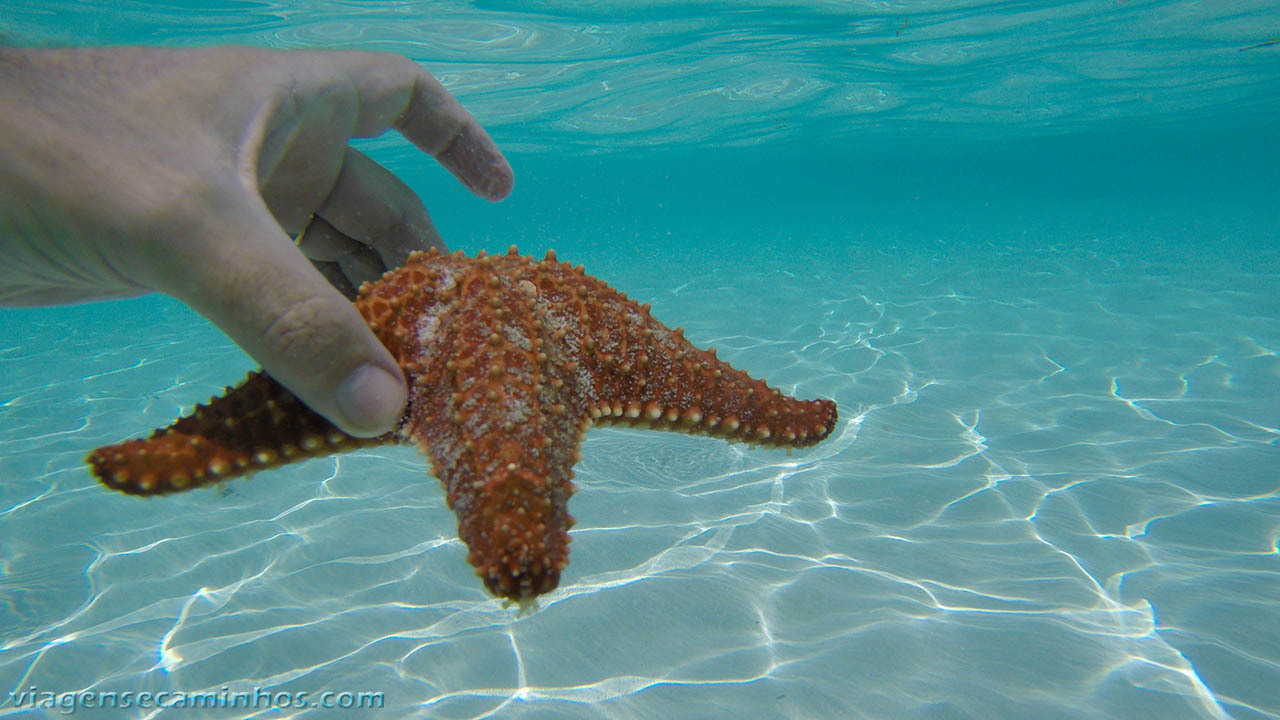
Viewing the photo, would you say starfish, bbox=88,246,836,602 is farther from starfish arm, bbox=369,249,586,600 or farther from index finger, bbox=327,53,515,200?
index finger, bbox=327,53,515,200

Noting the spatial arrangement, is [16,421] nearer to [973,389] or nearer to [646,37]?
[973,389]

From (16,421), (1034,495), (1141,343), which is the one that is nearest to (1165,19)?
(1141,343)

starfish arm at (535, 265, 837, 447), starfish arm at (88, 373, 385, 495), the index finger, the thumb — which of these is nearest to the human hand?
the thumb

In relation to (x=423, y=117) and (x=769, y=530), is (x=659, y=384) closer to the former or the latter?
(x=423, y=117)

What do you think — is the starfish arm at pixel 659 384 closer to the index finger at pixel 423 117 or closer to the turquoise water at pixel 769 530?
the index finger at pixel 423 117

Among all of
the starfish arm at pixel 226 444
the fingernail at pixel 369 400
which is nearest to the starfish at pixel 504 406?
the starfish arm at pixel 226 444

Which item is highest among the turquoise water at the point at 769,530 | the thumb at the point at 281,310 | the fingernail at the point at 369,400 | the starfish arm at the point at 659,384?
the thumb at the point at 281,310

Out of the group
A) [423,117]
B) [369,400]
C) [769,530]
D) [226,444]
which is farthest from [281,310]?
[769,530]
